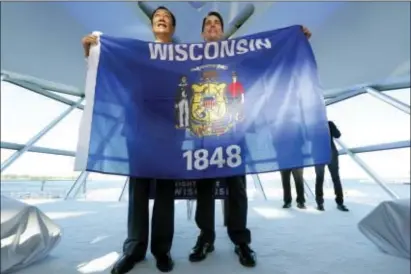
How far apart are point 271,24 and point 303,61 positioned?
11.8ft

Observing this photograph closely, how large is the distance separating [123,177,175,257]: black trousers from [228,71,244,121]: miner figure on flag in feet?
1.72

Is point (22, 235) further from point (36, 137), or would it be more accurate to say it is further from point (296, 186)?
point (36, 137)

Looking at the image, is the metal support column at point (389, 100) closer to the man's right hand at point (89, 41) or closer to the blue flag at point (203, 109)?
the blue flag at point (203, 109)

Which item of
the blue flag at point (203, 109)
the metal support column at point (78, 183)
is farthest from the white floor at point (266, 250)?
the metal support column at point (78, 183)

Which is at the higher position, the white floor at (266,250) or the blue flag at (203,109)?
the blue flag at (203,109)

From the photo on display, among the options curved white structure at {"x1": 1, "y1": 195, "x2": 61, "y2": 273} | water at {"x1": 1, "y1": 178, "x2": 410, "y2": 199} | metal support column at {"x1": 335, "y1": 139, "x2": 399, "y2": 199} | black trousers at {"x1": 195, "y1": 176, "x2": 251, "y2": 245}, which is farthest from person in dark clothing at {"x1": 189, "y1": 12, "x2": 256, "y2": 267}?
metal support column at {"x1": 335, "y1": 139, "x2": 399, "y2": 199}

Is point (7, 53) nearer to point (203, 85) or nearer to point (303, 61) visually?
point (203, 85)

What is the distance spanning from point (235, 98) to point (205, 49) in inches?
14.2

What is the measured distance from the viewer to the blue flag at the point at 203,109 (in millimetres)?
1406

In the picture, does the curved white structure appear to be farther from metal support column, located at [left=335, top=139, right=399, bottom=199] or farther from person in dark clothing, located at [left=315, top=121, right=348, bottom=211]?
metal support column, located at [left=335, top=139, right=399, bottom=199]

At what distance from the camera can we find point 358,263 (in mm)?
1216

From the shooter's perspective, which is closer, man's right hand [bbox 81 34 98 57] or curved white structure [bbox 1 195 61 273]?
curved white structure [bbox 1 195 61 273]

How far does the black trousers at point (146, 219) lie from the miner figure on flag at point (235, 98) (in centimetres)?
52

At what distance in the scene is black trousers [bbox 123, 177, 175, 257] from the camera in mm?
1285
